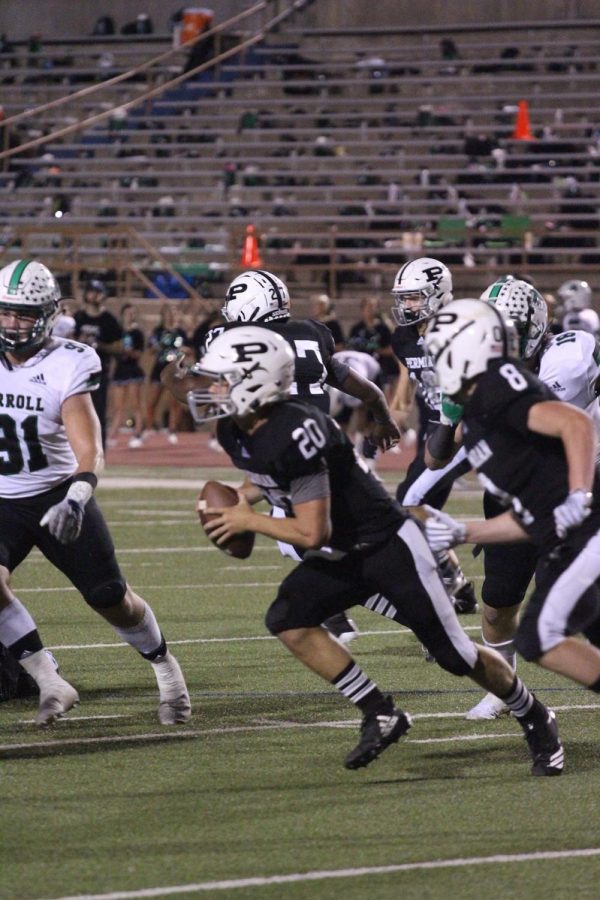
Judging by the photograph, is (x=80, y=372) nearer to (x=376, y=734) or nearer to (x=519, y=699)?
(x=376, y=734)

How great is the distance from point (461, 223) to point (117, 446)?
19.2ft

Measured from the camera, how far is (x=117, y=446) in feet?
68.3

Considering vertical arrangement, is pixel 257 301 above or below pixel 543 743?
above

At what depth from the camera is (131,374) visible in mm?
19844

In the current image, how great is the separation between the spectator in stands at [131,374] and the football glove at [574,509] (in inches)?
582

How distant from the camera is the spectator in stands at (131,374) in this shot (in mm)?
19828

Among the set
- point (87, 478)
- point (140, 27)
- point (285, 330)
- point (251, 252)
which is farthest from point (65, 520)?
point (140, 27)

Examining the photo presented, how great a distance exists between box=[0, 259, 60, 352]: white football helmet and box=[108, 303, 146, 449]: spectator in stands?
43.8 ft

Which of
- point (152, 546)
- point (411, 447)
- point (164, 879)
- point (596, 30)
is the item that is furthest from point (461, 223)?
point (164, 879)

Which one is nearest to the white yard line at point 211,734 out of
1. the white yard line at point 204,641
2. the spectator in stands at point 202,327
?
the white yard line at point 204,641

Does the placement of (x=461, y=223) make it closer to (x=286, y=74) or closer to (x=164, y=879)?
(x=286, y=74)

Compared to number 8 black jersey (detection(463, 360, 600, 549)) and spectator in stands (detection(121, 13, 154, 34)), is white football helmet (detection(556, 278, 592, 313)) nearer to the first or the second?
number 8 black jersey (detection(463, 360, 600, 549))

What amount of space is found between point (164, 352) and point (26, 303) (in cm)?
1431

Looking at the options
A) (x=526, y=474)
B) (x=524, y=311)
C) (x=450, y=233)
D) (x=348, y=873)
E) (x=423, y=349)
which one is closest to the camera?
(x=348, y=873)
